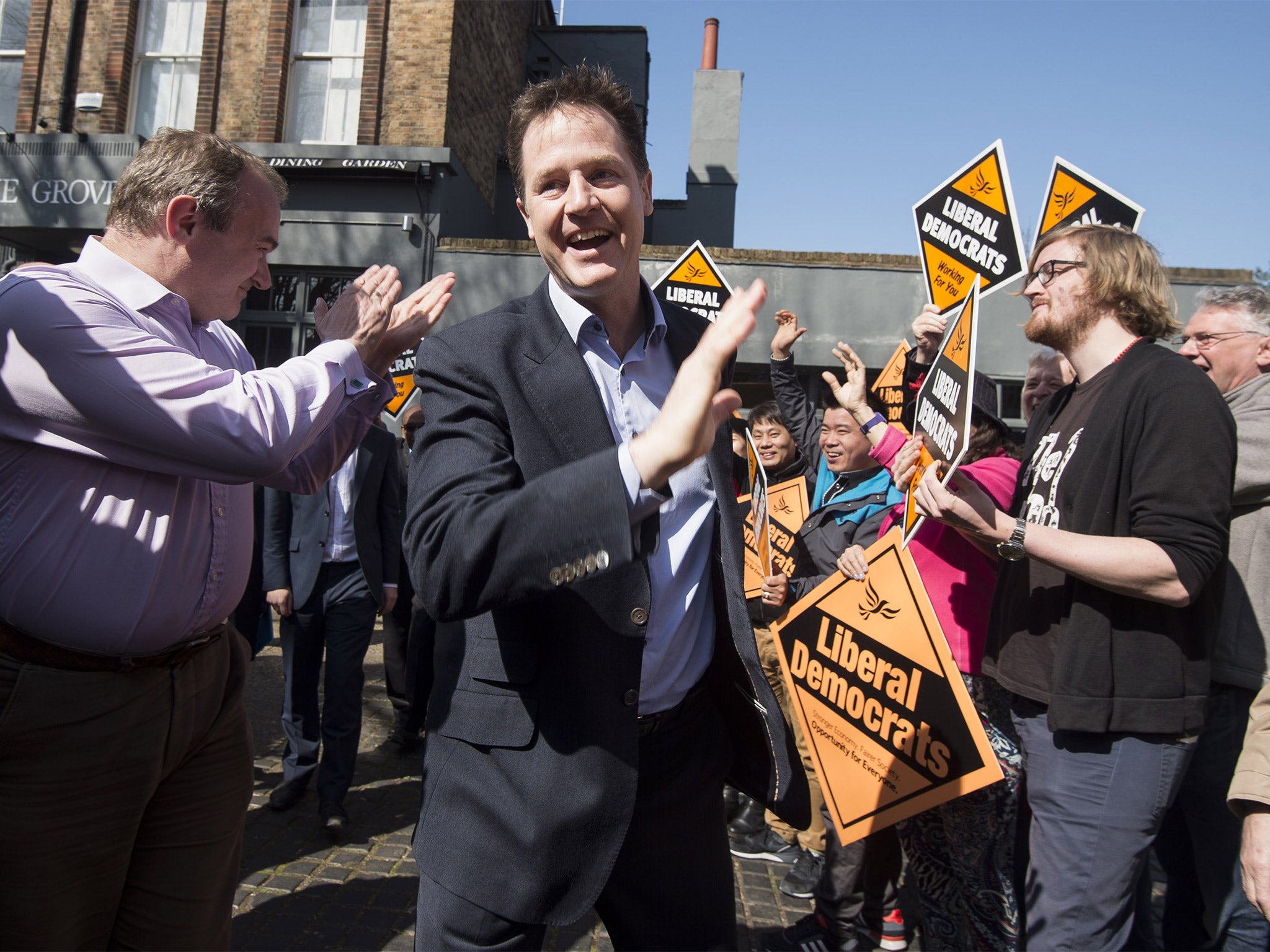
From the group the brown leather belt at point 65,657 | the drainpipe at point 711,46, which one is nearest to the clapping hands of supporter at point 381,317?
the brown leather belt at point 65,657

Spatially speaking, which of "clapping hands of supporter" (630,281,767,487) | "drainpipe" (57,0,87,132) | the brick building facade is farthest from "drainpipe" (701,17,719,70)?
"clapping hands of supporter" (630,281,767,487)

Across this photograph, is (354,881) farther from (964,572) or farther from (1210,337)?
(1210,337)

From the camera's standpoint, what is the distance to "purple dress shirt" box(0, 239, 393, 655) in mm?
1676

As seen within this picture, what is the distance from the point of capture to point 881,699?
3.00 m

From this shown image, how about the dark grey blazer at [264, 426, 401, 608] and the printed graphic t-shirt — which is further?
the dark grey blazer at [264, 426, 401, 608]

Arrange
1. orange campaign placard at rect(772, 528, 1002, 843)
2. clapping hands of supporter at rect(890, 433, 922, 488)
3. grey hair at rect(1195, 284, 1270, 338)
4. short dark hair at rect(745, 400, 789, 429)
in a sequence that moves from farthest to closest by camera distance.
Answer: short dark hair at rect(745, 400, 789, 429) < grey hair at rect(1195, 284, 1270, 338) < clapping hands of supporter at rect(890, 433, 922, 488) < orange campaign placard at rect(772, 528, 1002, 843)

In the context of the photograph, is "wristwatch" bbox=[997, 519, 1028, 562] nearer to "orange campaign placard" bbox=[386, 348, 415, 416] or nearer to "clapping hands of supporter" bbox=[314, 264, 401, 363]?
"clapping hands of supporter" bbox=[314, 264, 401, 363]

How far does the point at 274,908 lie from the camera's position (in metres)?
3.47

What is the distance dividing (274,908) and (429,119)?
37.8ft

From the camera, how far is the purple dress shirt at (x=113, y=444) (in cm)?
168

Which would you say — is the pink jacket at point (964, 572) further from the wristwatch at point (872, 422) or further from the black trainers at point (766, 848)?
the black trainers at point (766, 848)

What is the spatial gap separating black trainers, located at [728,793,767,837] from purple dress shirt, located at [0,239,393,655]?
11.1ft

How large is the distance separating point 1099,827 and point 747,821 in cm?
260

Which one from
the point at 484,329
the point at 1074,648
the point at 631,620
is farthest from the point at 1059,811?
the point at 484,329
